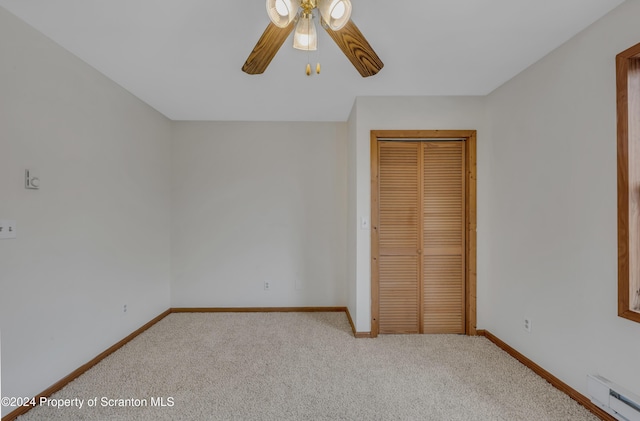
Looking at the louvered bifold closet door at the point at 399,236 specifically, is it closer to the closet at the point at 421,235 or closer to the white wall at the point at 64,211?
the closet at the point at 421,235

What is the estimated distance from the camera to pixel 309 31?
1380mm

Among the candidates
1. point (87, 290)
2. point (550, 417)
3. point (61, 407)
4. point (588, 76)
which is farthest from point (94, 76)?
point (550, 417)

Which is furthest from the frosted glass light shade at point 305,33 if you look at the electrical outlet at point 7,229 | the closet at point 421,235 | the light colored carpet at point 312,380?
the light colored carpet at point 312,380

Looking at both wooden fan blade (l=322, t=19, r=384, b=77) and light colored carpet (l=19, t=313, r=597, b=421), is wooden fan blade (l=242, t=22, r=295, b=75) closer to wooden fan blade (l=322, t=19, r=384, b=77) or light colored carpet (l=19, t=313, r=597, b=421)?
wooden fan blade (l=322, t=19, r=384, b=77)

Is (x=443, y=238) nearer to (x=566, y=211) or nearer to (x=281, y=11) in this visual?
(x=566, y=211)

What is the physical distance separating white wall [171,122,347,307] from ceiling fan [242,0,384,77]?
5.88 feet

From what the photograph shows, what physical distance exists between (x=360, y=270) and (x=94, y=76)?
2766 mm

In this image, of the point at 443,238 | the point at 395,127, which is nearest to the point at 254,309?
the point at 443,238

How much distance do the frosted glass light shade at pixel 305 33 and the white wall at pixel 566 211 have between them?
1.71 m

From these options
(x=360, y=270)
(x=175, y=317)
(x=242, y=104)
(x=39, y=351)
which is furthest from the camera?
(x=175, y=317)

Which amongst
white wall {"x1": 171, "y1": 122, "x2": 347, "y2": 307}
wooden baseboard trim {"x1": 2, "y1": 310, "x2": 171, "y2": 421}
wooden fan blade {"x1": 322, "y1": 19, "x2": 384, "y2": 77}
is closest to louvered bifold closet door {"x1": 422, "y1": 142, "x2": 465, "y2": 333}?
white wall {"x1": 171, "y1": 122, "x2": 347, "y2": 307}

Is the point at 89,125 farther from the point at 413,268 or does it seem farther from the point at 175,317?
the point at 413,268

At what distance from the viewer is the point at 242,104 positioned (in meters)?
2.86

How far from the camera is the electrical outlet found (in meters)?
1.57
